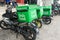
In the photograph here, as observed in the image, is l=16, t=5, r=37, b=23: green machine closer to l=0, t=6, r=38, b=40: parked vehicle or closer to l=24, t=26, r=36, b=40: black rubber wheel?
l=0, t=6, r=38, b=40: parked vehicle

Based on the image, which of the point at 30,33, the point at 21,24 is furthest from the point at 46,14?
the point at 30,33

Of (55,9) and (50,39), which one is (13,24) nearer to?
(50,39)

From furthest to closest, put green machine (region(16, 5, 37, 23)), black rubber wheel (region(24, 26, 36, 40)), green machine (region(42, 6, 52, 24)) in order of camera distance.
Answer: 1. green machine (region(42, 6, 52, 24))
2. green machine (region(16, 5, 37, 23))
3. black rubber wheel (region(24, 26, 36, 40))

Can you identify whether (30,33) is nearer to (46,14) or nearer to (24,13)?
(24,13)

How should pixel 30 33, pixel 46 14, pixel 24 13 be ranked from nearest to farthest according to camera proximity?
1. pixel 30 33
2. pixel 24 13
3. pixel 46 14

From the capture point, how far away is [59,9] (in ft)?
33.2

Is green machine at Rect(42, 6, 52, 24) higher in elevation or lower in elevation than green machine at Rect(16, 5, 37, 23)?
lower

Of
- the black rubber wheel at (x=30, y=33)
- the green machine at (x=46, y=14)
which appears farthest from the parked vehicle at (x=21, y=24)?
the green machine at (x=46, y=14)

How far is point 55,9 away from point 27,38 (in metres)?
6.16

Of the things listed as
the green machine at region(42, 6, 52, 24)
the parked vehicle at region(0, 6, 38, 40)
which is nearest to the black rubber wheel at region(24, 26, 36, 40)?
the parked vehicle at region(0, 6, 38, 40)

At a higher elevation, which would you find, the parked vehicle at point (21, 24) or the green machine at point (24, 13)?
the green machine at point (24, 13)

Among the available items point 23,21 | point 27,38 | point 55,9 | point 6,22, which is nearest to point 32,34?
point 27,38

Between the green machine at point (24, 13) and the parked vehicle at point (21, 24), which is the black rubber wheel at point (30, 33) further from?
the green machine at point (24, 13)

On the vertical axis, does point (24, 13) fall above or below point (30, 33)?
above
